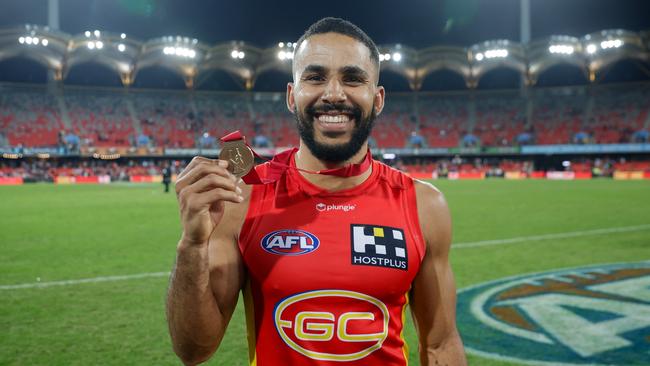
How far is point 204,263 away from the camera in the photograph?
2.06 metres

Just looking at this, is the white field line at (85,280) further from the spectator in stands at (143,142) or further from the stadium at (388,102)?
the spectator in stands at (143,142)

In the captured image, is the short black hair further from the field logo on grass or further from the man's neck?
the field logo on grass

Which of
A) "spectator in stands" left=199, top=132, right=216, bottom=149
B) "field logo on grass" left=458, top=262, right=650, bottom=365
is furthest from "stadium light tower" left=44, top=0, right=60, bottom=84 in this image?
"field logo on grass" left=458, top=262, right=650, bottom=365

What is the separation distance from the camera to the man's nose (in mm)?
2324

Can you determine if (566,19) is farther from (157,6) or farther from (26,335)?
(26,335)

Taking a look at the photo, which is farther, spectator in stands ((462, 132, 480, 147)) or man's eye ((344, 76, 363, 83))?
spectator in stands ((462, 132, 480, 147))

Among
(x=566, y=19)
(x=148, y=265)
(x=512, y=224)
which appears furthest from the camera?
(x=566, y=19)

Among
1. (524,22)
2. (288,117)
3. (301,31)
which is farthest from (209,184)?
(524,22)

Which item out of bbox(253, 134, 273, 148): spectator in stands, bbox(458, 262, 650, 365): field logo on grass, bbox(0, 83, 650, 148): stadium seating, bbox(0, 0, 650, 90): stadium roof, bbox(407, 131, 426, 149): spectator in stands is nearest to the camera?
bbox(458, 262, 650, 365): field logo on grass

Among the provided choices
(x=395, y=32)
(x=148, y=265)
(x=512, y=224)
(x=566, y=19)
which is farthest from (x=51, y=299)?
(x=566, y=19)

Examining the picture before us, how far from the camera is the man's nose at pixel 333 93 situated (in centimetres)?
232

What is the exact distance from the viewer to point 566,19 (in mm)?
60969

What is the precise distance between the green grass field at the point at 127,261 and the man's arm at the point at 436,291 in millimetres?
2283

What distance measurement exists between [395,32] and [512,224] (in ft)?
172
